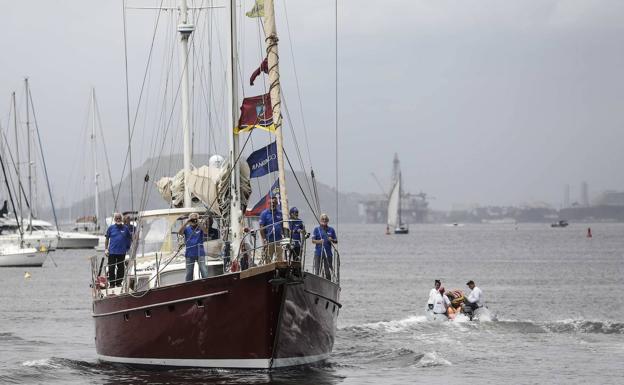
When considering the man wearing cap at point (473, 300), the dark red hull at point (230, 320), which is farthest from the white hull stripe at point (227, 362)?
the man wearing cap at point (473, 300)

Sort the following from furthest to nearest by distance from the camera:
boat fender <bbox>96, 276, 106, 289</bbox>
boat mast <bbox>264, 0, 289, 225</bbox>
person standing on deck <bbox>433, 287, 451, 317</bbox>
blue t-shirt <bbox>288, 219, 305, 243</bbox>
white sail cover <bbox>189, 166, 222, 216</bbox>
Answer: person standing on deck <bbox>433, 287, 451, 317</bbox>, boat fender <bbox>96, 276, 106, 289</bbox>, white sail cover <bbox>189, 166, 222, 216</bbox>, blue t-shirt <bbox>288, 219, 305, 243</bbox>, boat mast <bbox>264, 0, 289, 225</bbox>

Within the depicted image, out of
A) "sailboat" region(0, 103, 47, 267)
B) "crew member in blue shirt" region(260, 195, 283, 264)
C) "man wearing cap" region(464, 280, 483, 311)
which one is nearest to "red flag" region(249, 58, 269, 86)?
"crew member in blue shirt" region(260, 195, 283, 264)

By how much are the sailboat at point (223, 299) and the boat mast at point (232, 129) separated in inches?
0.9

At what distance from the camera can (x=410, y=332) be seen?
41625 millimetres

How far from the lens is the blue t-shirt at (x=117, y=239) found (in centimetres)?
2977

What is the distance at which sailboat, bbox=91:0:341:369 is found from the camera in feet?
82.8

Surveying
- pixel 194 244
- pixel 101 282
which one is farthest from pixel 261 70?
pixel 101 282

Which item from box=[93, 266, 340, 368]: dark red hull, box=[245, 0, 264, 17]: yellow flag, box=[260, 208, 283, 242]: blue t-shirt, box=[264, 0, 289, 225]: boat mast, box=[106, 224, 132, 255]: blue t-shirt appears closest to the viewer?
box=[264, 0, 289, 225]: boat mast

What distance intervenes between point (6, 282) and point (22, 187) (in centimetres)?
3836

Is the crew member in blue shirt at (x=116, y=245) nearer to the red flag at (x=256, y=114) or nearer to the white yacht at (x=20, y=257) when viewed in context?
the red flag at (x=256, y=114)

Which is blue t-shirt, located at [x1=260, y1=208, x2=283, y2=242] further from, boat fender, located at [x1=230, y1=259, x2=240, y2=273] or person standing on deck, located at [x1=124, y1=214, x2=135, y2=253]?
person standing on deck, located at [x1=124, y1=214, x2=135, y2=253]

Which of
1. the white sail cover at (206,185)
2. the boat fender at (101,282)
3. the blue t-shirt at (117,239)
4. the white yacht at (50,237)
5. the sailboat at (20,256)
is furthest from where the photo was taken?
the white yacht at (50,237)

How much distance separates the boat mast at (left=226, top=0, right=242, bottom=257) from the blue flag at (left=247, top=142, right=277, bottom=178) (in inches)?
16.2

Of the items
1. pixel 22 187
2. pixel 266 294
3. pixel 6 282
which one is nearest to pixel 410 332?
pixel 266 294
